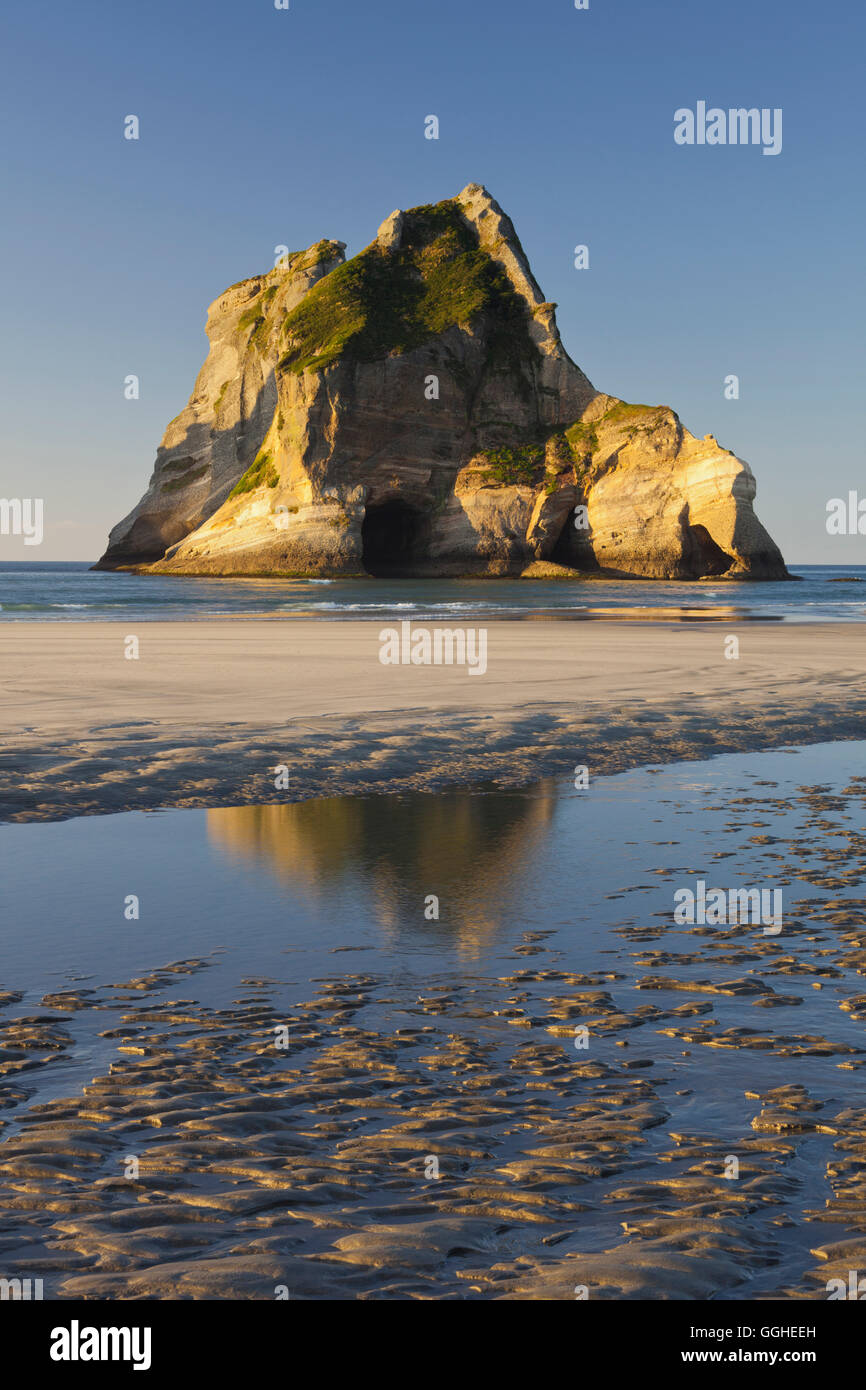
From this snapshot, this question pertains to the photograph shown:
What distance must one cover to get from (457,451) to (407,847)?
97.1 metres

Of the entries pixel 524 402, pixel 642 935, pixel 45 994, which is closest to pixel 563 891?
pixel 642 935

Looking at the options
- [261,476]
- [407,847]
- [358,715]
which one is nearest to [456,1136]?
[407,847]

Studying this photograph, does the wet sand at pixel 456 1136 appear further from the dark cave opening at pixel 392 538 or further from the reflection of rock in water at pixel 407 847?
the dark cave opening at pixel 392 538

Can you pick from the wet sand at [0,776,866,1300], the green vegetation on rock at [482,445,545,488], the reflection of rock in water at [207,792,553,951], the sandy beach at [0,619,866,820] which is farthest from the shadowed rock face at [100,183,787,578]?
the wet sand at [0,776,866,1300]

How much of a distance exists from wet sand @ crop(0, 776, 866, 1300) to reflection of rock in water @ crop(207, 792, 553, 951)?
0.88m

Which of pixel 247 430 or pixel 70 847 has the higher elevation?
pixel 247 430

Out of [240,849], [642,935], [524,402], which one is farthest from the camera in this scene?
[524,402]

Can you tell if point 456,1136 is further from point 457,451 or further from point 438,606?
point 457,451

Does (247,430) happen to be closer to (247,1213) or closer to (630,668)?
(630,668)

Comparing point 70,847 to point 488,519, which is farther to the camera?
point 488,519

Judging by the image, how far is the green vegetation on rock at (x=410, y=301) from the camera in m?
103

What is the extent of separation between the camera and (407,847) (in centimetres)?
794
